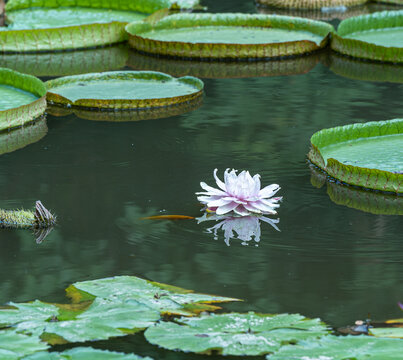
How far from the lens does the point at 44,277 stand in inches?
121

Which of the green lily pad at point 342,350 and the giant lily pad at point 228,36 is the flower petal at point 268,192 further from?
the giant lily pad at point 228,36

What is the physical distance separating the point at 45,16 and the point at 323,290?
6039 mm

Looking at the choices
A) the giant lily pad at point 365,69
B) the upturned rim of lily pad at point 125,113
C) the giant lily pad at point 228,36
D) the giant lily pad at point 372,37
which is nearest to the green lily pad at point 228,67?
the giant lily pad at point 228,36

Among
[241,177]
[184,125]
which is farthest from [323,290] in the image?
[184,125]

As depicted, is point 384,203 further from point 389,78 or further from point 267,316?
point 389,78

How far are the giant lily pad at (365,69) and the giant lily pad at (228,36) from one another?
1.09ft

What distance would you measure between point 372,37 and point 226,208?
13.7ft

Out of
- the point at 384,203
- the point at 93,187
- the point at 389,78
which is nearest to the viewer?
the point at 384,203

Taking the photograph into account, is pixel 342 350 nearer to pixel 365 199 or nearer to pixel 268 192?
pixel 268 192

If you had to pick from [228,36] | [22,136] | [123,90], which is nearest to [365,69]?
[228,36]

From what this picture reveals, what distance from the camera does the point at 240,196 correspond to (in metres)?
3.61

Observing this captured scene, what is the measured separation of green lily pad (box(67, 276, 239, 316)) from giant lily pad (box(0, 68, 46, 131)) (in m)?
2.37

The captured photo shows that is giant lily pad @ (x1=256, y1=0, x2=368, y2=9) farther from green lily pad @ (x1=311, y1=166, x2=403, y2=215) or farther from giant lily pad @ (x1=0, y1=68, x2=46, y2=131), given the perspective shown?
green lily pad @ (x1=311, y1=166, x2=403, y2=215)

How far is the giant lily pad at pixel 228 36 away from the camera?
22.3 ft
